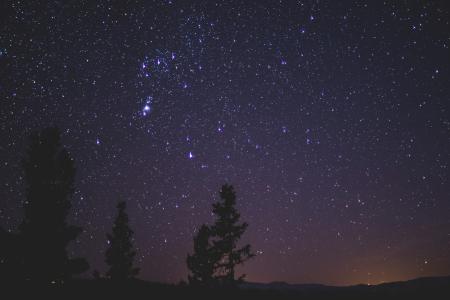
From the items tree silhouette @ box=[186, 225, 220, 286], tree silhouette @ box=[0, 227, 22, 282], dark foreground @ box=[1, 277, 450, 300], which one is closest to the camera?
dark foreground @ box=[1, 277, 450, 300]

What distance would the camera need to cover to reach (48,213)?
19.0m

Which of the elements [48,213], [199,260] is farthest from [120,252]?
[48,213]

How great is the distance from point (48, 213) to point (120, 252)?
Result: 54.4 feet

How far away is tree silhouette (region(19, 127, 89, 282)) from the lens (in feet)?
59.5

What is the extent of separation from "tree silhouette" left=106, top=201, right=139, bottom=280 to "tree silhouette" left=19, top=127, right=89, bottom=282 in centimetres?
1566

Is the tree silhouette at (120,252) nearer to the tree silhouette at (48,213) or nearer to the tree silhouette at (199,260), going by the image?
the tree silhouette at (199,260)

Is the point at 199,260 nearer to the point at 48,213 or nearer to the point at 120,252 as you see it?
the point at 120,252

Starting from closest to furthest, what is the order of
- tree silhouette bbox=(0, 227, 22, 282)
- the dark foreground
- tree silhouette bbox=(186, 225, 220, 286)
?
the dark foreground
tree silhouette bbox=(0, 227, 22, 282)
tree silhouette bbox=(186, 225, 220, 286)

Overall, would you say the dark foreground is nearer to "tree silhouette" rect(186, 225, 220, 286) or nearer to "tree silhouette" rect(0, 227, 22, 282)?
"tree silhouette" rect(0, 227, 22, 282)

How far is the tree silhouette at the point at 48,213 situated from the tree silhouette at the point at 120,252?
15664mm

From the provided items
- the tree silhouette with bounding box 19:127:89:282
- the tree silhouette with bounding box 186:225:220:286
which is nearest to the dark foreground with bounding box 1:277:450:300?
the tree silhouette with bounding box 19:127:89:282

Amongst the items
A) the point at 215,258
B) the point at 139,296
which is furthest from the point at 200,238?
the point at 139,296

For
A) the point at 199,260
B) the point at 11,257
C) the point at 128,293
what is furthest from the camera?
the point at 199,260

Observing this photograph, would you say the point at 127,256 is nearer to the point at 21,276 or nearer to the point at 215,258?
the point at 215,258
